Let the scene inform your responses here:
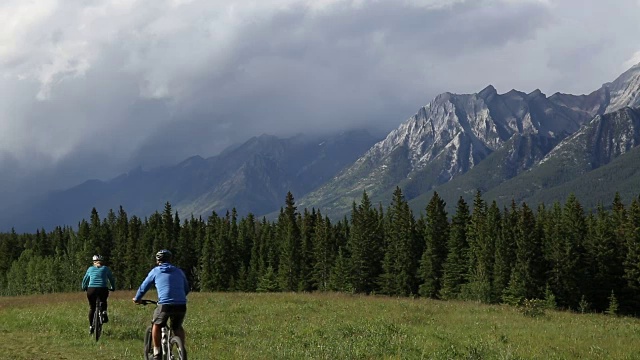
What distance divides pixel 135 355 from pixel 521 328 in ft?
60.9

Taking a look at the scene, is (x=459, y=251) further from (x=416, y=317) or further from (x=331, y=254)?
(x=416, y=317)

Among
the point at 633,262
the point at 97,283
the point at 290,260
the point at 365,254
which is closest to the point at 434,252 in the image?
the point at 365,254

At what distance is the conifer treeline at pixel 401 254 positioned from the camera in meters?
68.0

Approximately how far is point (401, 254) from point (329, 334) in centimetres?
6257

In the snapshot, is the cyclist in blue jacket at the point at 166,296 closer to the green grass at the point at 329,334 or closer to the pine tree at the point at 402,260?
the green grass at the point at 329,334

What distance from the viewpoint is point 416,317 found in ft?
97.9

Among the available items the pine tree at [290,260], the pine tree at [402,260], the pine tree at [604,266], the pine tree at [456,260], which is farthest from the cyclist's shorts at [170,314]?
the pine tree at [290,260]

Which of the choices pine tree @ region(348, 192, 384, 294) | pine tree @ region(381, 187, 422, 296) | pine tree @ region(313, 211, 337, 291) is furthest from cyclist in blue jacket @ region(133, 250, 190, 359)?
pine tree @ region(313, 211, 337, 291)

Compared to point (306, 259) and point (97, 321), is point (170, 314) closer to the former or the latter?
point (97, 321)

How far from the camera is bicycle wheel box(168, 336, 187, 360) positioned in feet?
41.0

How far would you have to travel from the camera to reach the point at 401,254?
83375 millimetres

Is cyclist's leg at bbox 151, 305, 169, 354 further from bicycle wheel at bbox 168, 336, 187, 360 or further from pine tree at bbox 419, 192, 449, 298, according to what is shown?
pine tree at bbox 419, 192, 449, 298

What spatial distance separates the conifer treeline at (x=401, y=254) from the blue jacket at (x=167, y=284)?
5521 cm

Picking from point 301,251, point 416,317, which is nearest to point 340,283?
point 301,251
